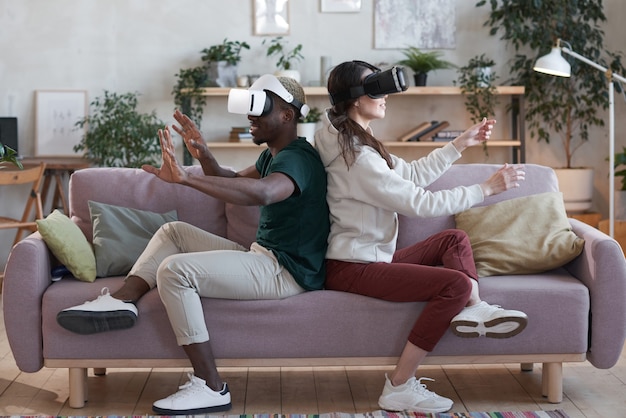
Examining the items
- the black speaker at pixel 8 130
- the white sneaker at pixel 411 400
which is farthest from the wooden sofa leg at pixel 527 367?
the black speaker at pixel 8 130

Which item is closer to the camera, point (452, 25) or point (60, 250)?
point (60, 250)

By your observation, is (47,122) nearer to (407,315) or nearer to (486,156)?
(486,156)

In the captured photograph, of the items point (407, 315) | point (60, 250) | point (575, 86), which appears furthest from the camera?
point (575, 86)

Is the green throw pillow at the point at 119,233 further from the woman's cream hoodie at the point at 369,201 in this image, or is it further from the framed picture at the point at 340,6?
the framed picture at the point at 340,6

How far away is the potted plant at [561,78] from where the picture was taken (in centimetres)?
598

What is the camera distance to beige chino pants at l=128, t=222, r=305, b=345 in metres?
3.02

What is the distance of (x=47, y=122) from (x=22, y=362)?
3.45 m

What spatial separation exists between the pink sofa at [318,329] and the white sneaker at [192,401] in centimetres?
12

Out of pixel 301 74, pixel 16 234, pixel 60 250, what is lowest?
pixel 16 234

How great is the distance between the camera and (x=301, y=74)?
6301mm

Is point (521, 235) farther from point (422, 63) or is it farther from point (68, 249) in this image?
point (422, 63)

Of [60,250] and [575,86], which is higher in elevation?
[575,86]

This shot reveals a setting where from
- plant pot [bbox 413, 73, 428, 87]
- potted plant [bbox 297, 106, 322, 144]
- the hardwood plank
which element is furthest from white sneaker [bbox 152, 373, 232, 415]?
plant pot [bbox 413, 73, 428, 87]

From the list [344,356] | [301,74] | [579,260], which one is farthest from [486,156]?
[344,356]
